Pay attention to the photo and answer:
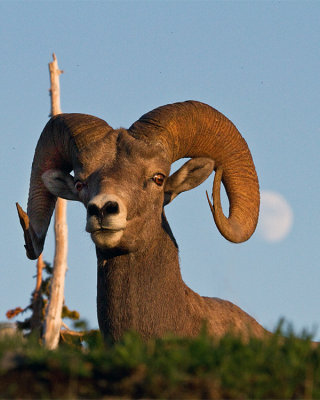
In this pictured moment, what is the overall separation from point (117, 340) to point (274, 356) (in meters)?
4.12

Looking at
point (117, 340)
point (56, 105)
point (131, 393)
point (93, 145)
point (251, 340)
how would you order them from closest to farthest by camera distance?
point (131, 393), point (251, 340), point (117, 340), point (93, 145), point (56, 105)

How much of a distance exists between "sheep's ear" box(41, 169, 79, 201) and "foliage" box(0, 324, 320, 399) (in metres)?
5.62

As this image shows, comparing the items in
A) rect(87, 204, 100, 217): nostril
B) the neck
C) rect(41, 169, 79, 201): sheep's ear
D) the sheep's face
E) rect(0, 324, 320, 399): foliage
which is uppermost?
rect(41, 169, 79, 201): sheep's ear

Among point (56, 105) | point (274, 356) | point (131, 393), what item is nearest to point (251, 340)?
point (274, 356)

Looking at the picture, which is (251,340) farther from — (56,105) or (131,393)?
(56,105)

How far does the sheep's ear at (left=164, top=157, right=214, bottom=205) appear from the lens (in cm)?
982

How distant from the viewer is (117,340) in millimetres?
8406

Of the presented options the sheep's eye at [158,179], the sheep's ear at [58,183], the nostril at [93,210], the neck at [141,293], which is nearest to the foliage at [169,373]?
the nostril at [93,210]

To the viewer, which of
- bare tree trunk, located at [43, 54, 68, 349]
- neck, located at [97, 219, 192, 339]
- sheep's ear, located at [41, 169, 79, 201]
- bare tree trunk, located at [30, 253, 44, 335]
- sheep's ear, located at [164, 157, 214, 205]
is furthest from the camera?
bare tree trunk, located at [30, 253, 44, 335]

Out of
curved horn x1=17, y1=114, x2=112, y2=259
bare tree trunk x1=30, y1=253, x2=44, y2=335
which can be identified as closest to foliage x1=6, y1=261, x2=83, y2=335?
bare tree trunk x1=30, y1=253, x2=44, y2=335

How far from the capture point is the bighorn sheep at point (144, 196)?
855 centimetres

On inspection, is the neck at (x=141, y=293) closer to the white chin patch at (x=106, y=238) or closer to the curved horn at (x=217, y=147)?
the white chin patch at (x=106, y=238)

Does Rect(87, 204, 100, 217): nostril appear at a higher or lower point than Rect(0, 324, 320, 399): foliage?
higher

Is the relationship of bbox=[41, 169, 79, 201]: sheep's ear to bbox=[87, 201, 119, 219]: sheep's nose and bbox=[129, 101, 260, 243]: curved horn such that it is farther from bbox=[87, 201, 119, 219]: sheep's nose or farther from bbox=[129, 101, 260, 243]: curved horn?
bbox=[87, 201, 119, 219]: sheep's nose
